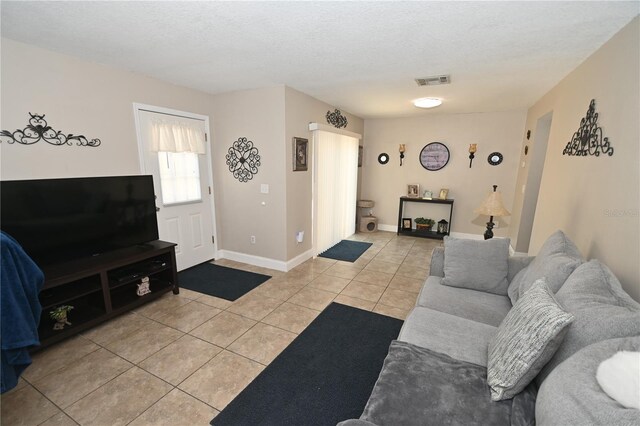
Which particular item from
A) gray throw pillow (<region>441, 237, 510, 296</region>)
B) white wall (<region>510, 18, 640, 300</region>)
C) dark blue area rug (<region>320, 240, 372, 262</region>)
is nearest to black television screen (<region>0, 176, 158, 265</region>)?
dark blue area rug (<region>320, 240, 372, 262</region>)

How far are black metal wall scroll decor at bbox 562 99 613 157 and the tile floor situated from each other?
1.99 metres

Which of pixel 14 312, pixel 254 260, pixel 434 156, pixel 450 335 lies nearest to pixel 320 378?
pixel 450 335

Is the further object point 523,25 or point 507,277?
point 507,277

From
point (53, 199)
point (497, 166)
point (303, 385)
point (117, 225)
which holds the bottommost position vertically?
point (303, 385)

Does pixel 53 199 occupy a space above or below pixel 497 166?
below

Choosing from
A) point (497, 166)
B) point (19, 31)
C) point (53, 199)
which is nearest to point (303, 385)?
point (53, 199)

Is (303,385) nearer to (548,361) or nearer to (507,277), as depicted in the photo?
(548,361)

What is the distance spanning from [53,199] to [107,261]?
0.64 meters

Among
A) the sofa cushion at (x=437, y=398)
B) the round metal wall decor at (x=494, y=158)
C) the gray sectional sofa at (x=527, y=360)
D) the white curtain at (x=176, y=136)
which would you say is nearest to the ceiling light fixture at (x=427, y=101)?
the round metal wall decor at (x=494, y=158)

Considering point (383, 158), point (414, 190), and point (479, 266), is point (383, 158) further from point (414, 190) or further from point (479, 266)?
point (479, 266)

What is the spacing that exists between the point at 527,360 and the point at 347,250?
11.7ft

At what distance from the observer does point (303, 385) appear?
186 centimetres

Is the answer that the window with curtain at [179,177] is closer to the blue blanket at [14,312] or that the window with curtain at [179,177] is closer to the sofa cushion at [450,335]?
the blue blanket at [14,312]

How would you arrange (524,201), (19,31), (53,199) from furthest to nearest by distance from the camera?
1. (524,201)
2. (53,199)
3. (19,31)
